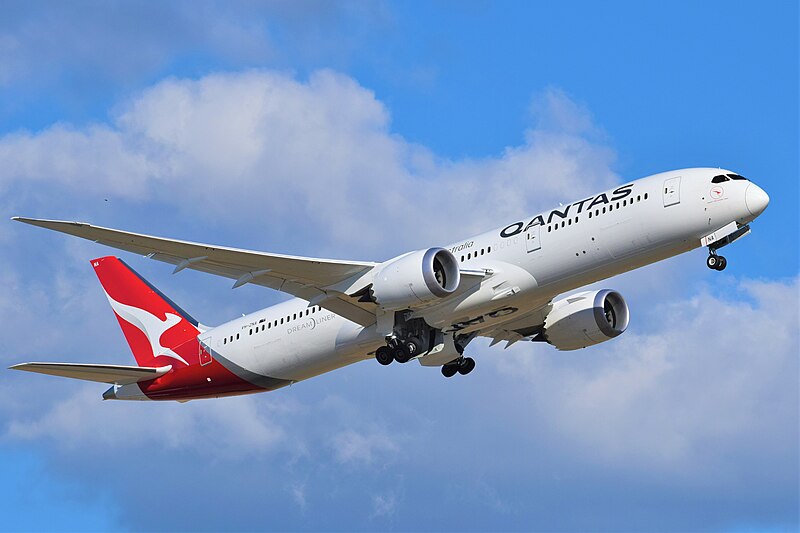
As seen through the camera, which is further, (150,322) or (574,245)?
(150,322)

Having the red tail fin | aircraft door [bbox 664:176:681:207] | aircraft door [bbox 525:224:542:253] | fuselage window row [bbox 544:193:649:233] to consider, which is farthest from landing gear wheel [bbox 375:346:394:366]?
aircraft door [bbox 664:176:681:207]

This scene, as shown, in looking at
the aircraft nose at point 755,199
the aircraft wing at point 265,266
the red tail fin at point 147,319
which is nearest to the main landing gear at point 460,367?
the aircraft wing at point 265,266

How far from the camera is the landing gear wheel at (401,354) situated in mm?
44125

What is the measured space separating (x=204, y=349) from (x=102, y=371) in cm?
369

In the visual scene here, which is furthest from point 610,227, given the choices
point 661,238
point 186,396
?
point 186,396

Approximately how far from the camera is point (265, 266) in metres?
43.1

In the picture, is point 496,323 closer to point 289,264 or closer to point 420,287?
point 420,287

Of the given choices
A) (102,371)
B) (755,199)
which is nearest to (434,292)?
(755,199)

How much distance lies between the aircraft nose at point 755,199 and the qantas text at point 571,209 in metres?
3.52

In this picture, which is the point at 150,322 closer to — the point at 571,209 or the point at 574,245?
the point at 571,209

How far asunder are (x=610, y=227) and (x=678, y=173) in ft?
9.16

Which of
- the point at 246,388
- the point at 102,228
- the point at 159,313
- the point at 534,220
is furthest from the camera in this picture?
the point at 159,313

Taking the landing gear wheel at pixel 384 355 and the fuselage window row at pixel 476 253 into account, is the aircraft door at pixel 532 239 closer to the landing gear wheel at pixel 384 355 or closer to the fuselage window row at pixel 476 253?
the fuselage window row at pixel 476 253

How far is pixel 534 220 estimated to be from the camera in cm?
4262
